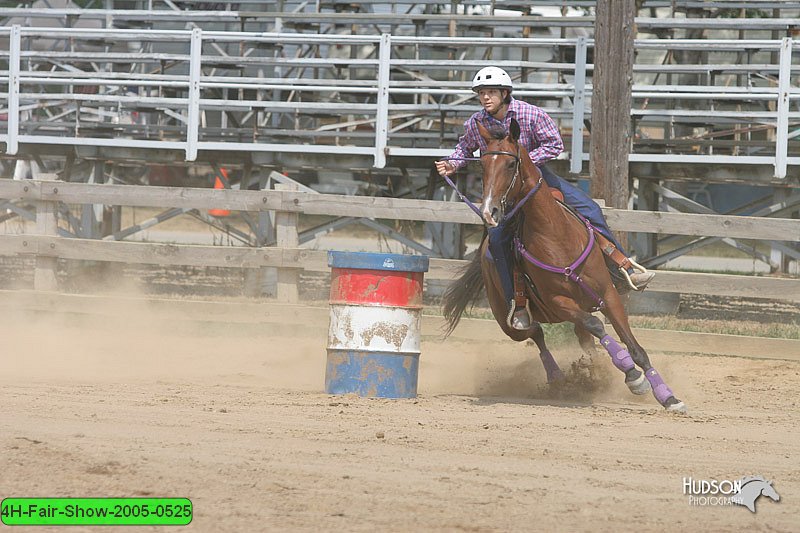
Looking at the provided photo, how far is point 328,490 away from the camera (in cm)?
538

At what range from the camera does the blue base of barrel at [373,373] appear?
27.8 ft

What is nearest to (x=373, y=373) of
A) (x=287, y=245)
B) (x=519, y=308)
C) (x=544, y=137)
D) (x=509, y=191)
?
(x=519, y=308)

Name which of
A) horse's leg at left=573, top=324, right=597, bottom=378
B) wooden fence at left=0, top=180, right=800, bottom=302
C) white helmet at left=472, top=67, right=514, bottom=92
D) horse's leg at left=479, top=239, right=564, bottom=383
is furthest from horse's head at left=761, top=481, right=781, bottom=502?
wooden fence at left=0, top=180, right=800, bottom=302

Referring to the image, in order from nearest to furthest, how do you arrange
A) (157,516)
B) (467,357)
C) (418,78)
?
(157,516)
(467,357)
(418,78)

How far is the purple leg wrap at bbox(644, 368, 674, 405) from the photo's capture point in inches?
323

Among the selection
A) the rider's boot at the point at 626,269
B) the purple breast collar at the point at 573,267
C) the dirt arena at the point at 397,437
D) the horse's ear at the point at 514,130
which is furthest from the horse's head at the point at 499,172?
the dirt arena at the point at 397,437

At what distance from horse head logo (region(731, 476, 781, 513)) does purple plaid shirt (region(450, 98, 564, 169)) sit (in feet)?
11.0

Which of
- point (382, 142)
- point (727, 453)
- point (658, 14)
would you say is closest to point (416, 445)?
point (727, 453)

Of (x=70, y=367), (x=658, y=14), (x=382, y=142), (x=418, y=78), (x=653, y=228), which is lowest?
(x=70, y=367)

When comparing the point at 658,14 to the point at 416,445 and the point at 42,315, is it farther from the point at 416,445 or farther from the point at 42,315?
the point at 416,445

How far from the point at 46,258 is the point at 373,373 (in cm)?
578

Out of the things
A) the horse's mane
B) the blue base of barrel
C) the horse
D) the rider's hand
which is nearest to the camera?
the horse's mane

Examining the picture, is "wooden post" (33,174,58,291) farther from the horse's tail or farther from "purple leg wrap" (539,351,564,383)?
Result: "purple leg wrap" (539,351,564,383)

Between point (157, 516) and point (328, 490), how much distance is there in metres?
0.87
